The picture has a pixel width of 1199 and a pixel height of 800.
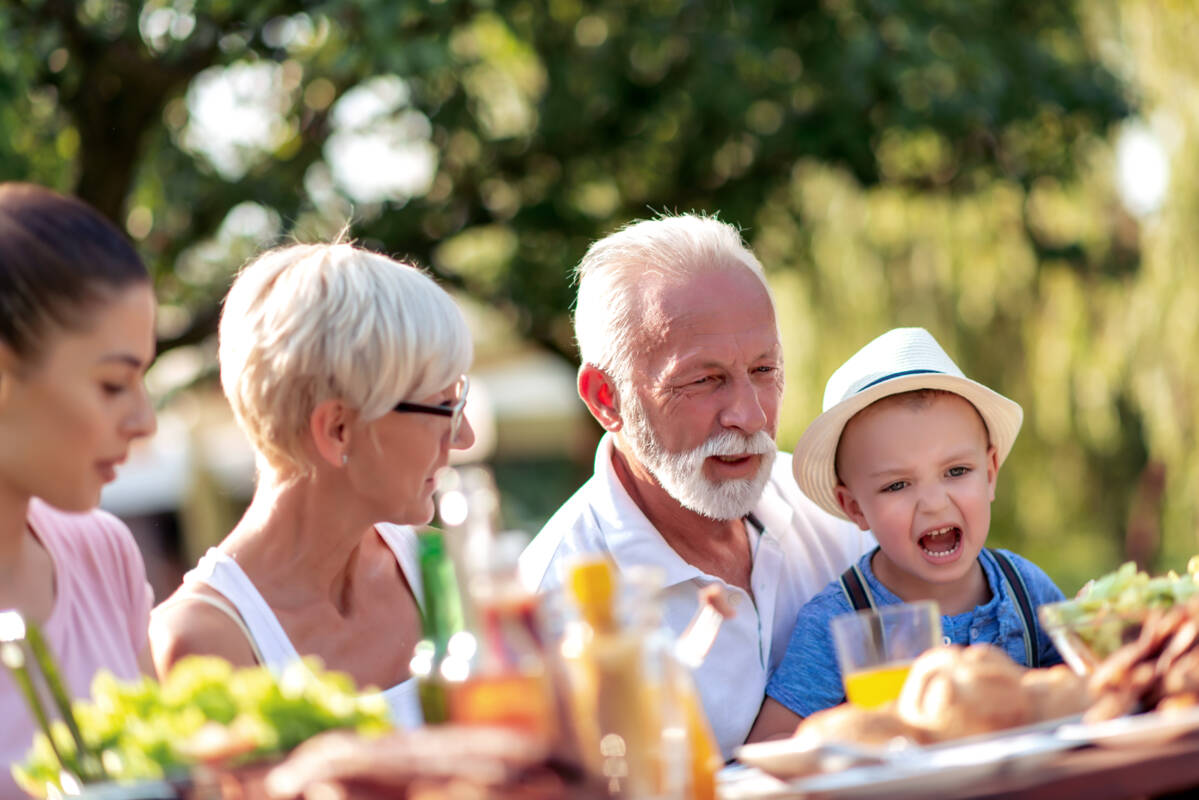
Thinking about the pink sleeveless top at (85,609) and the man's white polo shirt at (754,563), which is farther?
the man's white polo shirt at (754,563)

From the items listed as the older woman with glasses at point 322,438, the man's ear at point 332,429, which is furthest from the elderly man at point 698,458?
the man's ear at point 332,429

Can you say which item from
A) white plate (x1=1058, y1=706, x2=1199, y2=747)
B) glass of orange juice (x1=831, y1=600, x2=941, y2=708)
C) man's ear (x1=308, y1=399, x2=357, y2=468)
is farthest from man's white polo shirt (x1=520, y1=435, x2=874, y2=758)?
white plate (x1=1058, y1=706, x2=1199, y2=747)

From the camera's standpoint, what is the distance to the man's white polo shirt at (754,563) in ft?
9.62

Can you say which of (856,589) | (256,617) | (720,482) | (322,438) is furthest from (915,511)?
(256,617)

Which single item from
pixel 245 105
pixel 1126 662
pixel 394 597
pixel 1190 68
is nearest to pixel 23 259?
pixel 394 597

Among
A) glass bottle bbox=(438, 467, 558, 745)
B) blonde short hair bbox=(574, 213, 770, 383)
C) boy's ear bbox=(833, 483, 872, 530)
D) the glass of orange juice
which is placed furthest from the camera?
blonde short hair bbox=(574, 213, 770, 383)

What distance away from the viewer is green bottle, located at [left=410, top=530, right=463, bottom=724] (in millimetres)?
1483

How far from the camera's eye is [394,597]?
2752 mm

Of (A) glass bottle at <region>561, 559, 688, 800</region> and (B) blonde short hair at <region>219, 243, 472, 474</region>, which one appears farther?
(B) blonde short hair at <region>219, 243, 472, 474</region>

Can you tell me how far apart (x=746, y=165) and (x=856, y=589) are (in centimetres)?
587

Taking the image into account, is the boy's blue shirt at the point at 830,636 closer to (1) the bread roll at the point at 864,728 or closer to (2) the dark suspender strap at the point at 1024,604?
(2) the dark suspender strap at the point at 1024,604

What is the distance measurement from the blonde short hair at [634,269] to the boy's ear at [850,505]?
19.6 inches

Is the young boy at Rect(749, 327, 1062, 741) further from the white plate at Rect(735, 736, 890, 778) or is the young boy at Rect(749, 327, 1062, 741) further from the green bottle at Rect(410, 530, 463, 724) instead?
the green bottle at Rect(410, 530, 463, 724)

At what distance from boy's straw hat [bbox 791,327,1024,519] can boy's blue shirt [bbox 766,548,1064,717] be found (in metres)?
0.26
